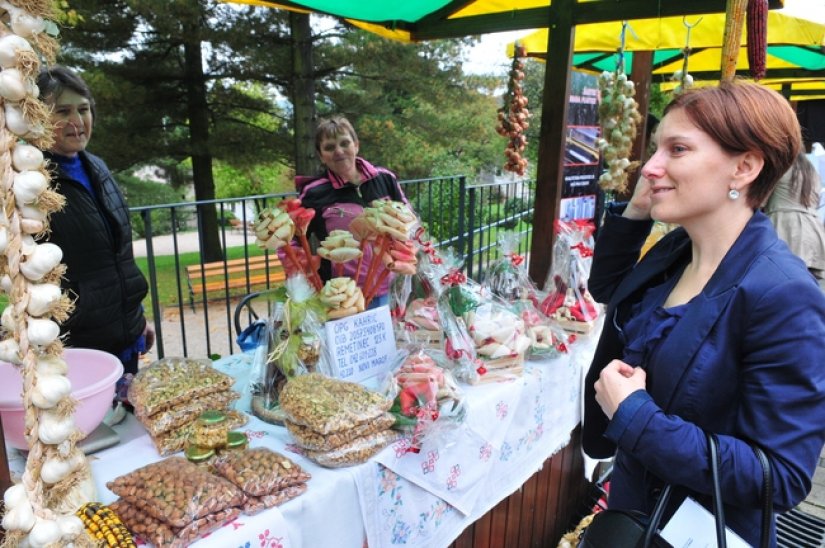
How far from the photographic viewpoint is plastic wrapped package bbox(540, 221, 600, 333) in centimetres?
226

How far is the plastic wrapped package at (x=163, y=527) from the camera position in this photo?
3.09 ft

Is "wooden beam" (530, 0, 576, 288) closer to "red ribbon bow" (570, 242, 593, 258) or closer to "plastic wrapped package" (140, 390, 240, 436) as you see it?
"red ribbon bow" (570, 242, 593, 258)

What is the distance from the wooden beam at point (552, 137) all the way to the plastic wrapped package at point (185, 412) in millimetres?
1838

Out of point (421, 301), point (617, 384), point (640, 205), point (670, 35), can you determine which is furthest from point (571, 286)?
point (670, 35)

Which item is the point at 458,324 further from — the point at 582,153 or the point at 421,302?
the point at 582,153

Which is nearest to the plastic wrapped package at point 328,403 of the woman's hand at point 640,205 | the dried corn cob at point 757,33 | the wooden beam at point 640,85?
the woman's hand at point 640,205

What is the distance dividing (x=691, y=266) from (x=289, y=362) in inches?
40.5

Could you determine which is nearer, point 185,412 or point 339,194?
point 185,412

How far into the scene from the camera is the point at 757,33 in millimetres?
1677

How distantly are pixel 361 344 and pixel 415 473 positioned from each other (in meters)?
0.39

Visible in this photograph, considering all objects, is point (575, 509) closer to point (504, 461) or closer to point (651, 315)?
point (504, 461)

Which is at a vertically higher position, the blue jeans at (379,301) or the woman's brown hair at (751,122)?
the woman's brown hair at (751,122)

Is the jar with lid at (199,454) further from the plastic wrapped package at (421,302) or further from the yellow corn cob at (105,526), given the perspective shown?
the plastic wrapped package at (421,302)

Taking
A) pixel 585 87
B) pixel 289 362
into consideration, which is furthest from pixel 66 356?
pixel 585 87
